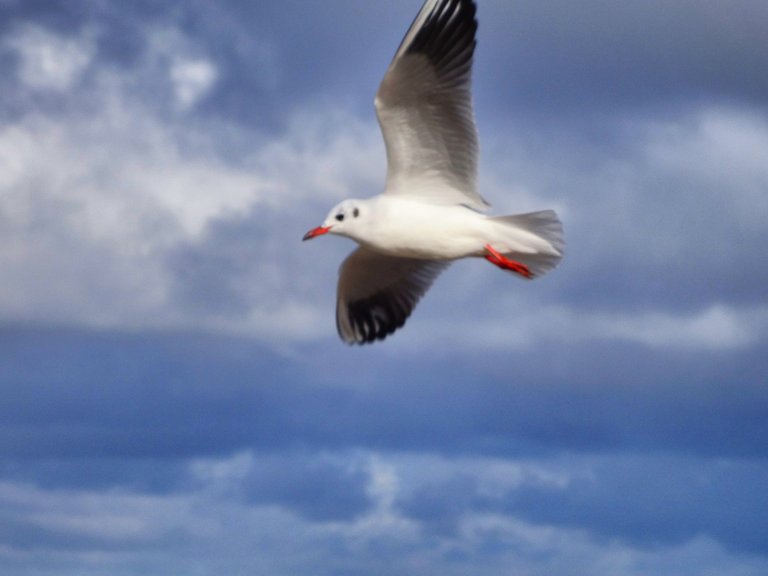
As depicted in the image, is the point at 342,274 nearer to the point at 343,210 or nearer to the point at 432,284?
the point at 432,284

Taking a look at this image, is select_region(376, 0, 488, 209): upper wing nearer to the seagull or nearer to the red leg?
the seagull

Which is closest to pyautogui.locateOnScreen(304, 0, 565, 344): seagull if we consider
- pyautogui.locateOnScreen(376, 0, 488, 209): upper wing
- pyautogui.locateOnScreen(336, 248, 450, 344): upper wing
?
pyautogui.locateOnScreen(376, 0, 488, 209): upper wing

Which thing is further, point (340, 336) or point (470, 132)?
point (340, 336)

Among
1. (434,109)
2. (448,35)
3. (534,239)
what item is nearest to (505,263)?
(534,239)

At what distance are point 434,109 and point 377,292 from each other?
2.42m

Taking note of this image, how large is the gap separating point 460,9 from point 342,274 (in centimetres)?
276

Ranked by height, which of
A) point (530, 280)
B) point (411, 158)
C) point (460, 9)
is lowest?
point (530, 280)

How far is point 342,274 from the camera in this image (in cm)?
1240

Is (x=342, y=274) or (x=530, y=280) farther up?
(x=342, y=274)

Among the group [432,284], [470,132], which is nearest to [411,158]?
[470,132]

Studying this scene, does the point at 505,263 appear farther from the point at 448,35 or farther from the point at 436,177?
the point at 448,35

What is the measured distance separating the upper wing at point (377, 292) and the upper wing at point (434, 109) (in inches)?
63.6

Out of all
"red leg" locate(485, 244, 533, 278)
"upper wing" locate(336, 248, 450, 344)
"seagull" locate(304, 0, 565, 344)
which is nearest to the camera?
"seagull" locate(304, 0, 565, 344)

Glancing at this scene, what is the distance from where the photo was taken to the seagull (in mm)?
10453
